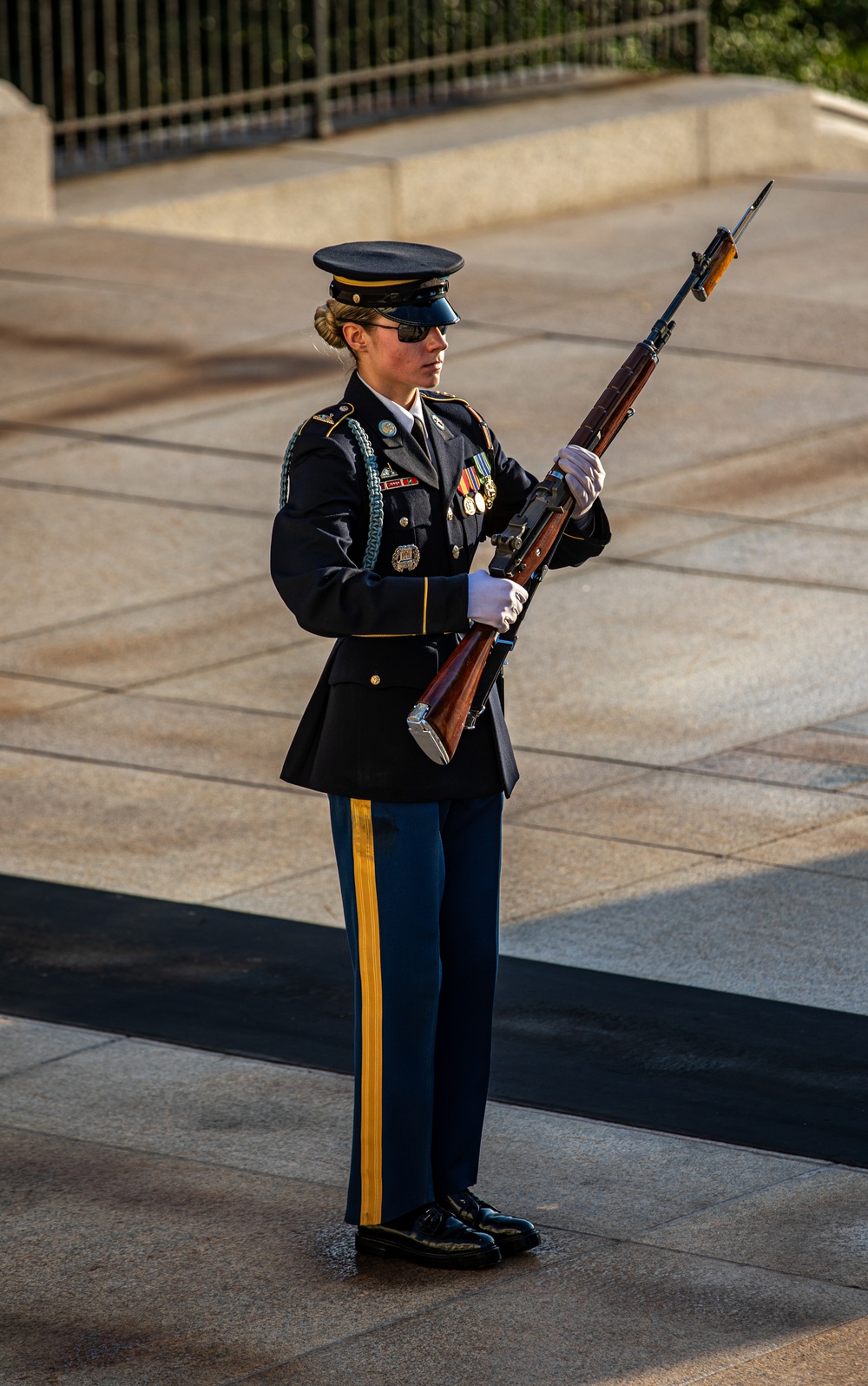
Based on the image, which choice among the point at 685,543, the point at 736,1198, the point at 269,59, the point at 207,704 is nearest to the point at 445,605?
the point at 736,1198

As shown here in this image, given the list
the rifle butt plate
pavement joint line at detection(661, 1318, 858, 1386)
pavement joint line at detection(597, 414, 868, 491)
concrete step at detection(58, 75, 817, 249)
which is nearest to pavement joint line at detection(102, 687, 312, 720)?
pavement joint line at detection(597, 414, 868, 491)

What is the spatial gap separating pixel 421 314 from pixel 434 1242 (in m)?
1.78

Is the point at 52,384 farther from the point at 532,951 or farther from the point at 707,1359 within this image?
the point at 707,1359

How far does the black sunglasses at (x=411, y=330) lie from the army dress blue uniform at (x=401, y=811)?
0.14m

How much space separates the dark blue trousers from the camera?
4453 mm

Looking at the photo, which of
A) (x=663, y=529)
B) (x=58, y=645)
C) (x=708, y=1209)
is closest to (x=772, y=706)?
(x=663, y=529)

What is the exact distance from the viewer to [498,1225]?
14.9 ft

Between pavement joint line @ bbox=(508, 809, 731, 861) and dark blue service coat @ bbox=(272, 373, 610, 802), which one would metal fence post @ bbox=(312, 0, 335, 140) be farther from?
dark blue service coat @ bbox=(272, 373, 610, 802)

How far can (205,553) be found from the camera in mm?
9570

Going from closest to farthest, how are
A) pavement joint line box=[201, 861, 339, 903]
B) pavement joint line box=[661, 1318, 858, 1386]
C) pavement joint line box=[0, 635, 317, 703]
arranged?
1. pavement joint line box=[661, 1318, 858, 1386]
2. pavement joint line box=[201, 861, 339, 903]
3. pavement joint line box=[0, 635, 317, 703]

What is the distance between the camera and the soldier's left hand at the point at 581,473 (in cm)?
445

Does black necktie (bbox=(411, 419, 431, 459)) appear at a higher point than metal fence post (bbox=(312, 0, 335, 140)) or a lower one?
lower

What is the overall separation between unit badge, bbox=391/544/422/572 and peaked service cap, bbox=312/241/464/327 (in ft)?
1.39

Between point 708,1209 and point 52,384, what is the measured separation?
25.8 feet
